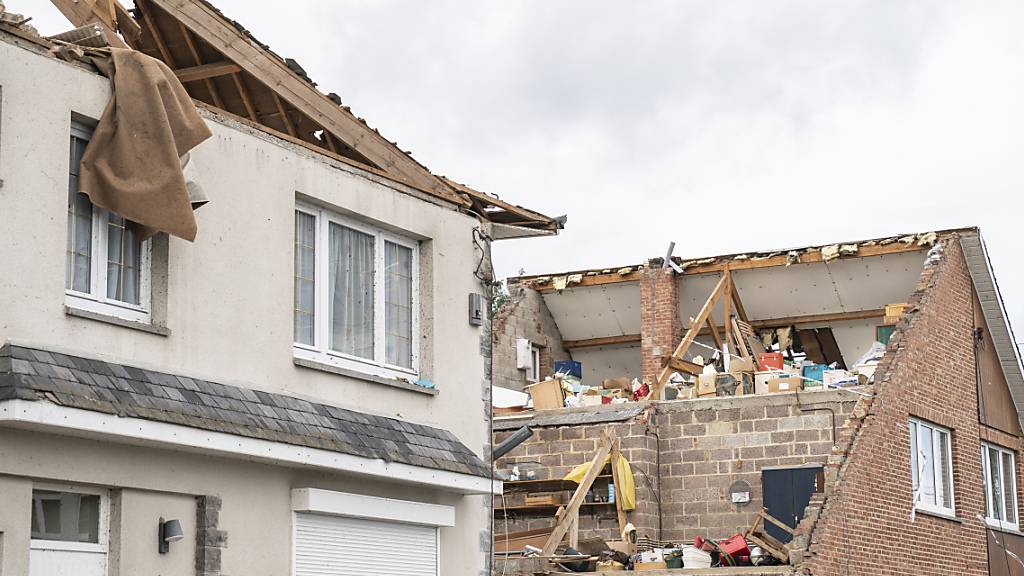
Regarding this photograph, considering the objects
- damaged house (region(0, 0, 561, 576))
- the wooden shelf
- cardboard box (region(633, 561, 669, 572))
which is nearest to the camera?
damaged house (region(0, 0, 561, 576))

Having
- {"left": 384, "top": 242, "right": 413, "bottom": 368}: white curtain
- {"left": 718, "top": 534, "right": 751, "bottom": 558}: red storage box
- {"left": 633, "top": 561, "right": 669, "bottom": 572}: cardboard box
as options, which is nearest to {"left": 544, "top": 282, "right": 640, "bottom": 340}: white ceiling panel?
{"left": 633, "top": 561, "right": 669, "bottom": 572}: cardboard box

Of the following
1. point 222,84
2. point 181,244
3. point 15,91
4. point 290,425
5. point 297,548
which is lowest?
point 297,548

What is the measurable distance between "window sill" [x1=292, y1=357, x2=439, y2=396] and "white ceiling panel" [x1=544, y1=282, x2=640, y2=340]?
14917 mm

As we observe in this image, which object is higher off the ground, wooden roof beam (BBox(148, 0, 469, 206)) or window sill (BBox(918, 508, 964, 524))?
wooden roof beam (BBox(148, 0, 469, 206))

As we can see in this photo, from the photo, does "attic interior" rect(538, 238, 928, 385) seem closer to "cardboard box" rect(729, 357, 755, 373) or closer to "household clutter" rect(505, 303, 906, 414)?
"household clutter" rect(505, 303, 906, 414)

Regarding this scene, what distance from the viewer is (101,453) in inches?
420

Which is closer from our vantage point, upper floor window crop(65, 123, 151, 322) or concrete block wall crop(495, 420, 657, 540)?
upper floor window crop(65, 123, 151, 322)

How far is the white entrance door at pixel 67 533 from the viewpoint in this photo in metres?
10.4

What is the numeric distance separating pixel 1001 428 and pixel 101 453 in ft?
63.8

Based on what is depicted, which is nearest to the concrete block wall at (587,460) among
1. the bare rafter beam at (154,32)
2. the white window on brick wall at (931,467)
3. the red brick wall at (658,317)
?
the white window on brick wall at (931,467)

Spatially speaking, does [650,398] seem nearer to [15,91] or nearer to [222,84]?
[222,84]

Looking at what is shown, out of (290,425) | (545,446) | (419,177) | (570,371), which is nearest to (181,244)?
(290,425)

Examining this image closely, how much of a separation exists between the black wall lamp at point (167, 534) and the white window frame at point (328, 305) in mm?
2469

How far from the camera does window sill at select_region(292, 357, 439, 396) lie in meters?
13.1
